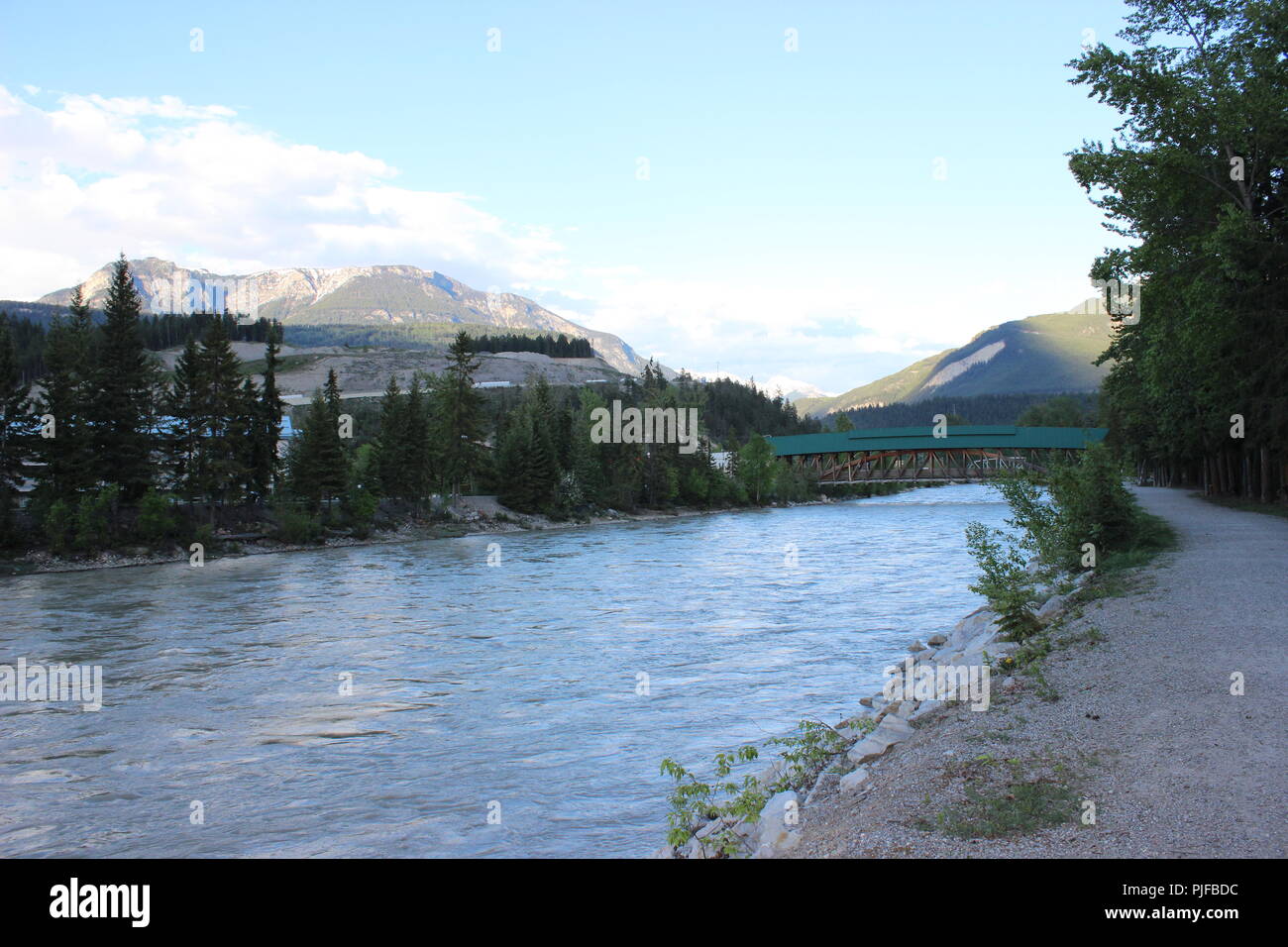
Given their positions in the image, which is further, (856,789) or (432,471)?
(432,471)

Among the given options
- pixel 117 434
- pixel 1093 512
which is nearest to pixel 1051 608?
pixel 1093 512

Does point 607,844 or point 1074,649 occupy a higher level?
point 1074,649

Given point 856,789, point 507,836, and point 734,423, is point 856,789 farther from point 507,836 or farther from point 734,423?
point 734,423

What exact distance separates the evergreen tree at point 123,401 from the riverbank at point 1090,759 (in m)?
51.2

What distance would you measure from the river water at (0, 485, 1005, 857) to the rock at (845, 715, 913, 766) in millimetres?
2432

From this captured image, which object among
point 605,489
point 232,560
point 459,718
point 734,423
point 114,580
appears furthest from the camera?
point 734,423

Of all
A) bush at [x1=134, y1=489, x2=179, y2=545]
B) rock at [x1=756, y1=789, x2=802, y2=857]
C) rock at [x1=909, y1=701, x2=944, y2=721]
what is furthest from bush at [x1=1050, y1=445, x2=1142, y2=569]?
bush at [x1=134, y1=489, x2=179, y2=545]

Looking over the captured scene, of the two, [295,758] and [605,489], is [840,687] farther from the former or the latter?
[605,489]

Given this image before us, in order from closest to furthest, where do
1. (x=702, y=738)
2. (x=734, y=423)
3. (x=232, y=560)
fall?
(x=702, y=738) → (x=232, y=560) → (x=734, y=423)

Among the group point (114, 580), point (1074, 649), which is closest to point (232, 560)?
point (114, 580)

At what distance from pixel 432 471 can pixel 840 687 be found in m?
59.4

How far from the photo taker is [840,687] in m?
17.2

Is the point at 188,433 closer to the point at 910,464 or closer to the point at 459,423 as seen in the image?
the point at 459,423

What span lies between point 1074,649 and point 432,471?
64.0 metres
